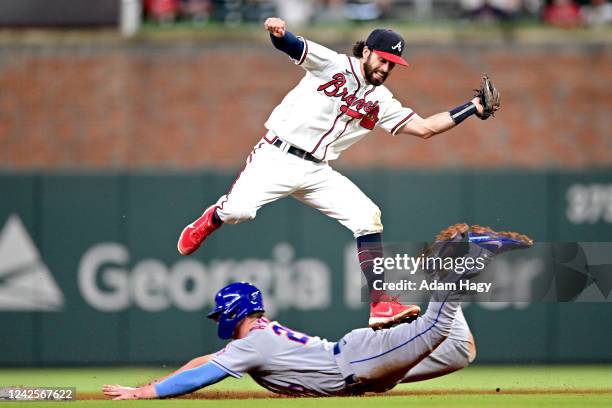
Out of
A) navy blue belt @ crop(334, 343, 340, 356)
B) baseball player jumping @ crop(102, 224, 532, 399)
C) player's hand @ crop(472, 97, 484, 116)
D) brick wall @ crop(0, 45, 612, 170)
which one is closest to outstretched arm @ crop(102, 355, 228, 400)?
baseball player jumping @ crop(102, 224, 532, 399)

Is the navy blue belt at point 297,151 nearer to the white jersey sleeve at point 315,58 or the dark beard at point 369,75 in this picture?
the white jersey sleeve at point 315,58

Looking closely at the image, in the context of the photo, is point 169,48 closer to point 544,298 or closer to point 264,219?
point 264,219

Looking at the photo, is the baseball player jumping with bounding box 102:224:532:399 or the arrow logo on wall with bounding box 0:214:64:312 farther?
the arrow logo on wall with bounding box 0:214:64:312

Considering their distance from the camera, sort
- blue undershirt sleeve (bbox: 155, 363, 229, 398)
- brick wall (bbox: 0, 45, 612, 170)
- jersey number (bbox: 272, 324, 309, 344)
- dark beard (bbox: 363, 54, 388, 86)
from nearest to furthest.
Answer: blue undershirt sleeve (bbox: 155, 363, 229, 398)
jersey number (bbox: 272, 324, 309, 344)
dark beard (bbox: 363, 54, 388, 86)
brick wall (bbox: 0, 45, 612, 170)

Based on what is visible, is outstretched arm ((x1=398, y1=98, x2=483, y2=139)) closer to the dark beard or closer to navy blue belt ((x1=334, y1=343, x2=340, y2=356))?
the dark beard

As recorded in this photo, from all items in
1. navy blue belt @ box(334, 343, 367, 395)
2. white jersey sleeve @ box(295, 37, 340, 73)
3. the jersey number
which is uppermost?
white jersey sleeve @ box(295, 37, 340, 73)

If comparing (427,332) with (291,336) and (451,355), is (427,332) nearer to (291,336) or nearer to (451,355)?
(451,355)

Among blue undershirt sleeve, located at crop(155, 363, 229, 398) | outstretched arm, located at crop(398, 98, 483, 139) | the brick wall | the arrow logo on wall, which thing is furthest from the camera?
the brick wall

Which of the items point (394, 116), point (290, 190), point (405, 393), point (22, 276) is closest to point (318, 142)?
point (290, 190)
